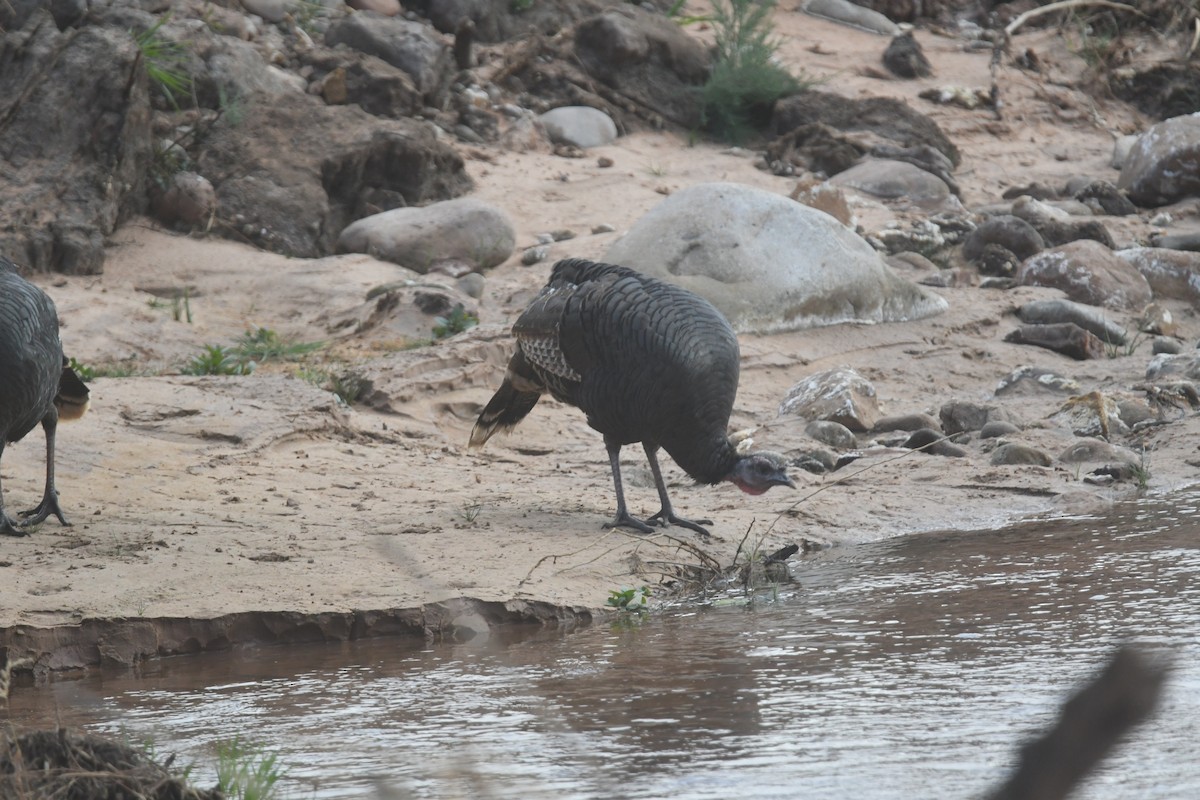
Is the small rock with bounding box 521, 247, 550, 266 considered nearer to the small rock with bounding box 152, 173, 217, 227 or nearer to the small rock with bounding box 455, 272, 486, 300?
the small rock with bounding box 455, 272, 486, 300

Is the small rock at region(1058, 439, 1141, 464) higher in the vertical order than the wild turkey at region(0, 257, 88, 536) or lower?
lower

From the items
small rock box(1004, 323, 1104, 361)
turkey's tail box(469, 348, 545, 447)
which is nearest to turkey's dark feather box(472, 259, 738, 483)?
turkey's tail box(469, 348, 545, 447)

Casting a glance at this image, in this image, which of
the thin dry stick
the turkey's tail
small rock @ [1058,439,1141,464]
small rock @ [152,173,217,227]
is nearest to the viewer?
the turkey's tail

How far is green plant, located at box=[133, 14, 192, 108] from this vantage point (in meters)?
10.6

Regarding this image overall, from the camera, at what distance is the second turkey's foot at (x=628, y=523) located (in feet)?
19.1

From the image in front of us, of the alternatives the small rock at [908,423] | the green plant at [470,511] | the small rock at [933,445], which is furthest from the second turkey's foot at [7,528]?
the small rock at [908,423]

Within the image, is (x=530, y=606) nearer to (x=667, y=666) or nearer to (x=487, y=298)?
(x=667, y=666)

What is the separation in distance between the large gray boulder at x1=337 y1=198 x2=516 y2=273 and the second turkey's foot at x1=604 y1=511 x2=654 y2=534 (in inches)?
185

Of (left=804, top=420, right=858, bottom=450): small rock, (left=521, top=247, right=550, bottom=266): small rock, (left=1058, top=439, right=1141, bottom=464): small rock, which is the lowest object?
(left=521, top=247, right=550, bottom=266): small rock

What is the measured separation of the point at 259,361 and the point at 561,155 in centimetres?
513

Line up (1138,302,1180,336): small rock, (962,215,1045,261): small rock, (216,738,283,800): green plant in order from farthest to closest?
(962,215,1045,261): small rock, (1138,302,1180,336): small rock, (216,738,283,800): green plant

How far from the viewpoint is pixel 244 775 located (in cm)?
282

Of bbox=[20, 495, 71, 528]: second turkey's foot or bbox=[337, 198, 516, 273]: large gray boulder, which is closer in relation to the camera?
bbox=[20, 495, 71, 528]: second turkey's foot

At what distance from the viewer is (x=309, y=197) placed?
10.7 m
